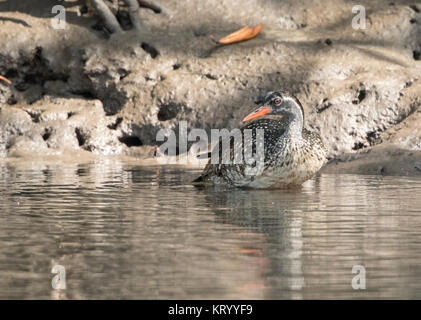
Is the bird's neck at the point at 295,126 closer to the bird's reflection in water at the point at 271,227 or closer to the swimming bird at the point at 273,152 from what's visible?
the swimming bird at the point at 273,152

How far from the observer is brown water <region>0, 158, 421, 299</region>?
4.98 m

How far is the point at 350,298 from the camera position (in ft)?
15.5

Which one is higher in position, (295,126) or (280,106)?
(280,106)

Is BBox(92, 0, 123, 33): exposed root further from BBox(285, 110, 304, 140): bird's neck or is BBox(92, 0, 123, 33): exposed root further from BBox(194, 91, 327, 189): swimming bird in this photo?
BBox(285, 110, 304, 140): bird's neck

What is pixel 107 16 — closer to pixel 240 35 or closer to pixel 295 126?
pixel 240 35

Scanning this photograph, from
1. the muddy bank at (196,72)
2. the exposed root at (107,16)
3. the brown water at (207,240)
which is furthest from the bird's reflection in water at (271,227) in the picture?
the exposed root at (107,16)

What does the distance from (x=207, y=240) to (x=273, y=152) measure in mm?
3139

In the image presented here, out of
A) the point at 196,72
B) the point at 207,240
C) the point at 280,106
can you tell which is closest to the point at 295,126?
the point at 280,106

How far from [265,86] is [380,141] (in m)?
2.46

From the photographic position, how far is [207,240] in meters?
6.34

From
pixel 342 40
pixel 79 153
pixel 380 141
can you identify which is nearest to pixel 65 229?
pixel 380 141

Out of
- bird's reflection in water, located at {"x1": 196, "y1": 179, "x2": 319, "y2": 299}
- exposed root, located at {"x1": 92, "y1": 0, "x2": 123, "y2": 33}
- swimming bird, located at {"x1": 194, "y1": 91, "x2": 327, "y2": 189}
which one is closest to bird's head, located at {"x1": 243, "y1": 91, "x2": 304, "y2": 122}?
swimming bird, located at {"x1": 194, "y1": 91, "x2": 327, "y2": 189}
